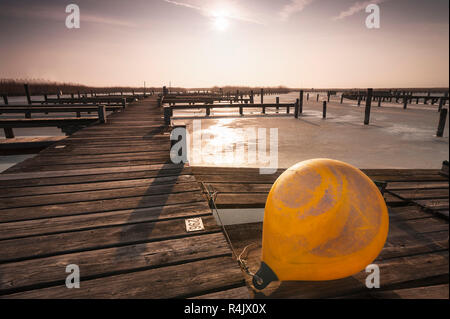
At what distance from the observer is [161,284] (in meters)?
1.54

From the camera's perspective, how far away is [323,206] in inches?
53.0

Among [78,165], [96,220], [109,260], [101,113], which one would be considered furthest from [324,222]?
[101,113]

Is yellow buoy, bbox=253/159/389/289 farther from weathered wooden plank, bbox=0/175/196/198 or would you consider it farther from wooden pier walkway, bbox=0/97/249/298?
weathered wooden plank, bbox=0/175/196/198

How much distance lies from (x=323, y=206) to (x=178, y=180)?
2.38 metres

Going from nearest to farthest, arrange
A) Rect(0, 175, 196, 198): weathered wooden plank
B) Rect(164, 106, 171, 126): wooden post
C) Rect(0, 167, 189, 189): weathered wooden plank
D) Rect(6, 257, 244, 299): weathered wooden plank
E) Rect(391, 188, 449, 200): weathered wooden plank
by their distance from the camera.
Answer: Rect(6, 257, 244, 299): weathered wooden plank < Rect(0, 175, 196, 198): weathered wooden plank < Rect(0, 167, 189, 189): weathered wooden plank < Rect(391, 188, 449, 200): weathered wooden plank < Rect(164, 106, 171, 126): wooden post

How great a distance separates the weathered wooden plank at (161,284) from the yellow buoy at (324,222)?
0.41 meters

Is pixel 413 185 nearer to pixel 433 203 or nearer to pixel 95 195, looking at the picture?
pixel 433 203

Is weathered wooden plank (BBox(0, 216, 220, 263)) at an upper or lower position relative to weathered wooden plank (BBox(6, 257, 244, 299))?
upper

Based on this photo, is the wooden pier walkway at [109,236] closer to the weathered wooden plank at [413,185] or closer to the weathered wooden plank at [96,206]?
the weathered wooden plank at [96,206]

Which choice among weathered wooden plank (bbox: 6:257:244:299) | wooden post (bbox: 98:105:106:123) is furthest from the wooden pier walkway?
wooden post (bbox: 98:105:106:123)

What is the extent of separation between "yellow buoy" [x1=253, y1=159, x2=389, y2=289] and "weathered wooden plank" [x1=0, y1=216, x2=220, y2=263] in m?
0.86

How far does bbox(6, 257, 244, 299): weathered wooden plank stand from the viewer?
1469 millimetres

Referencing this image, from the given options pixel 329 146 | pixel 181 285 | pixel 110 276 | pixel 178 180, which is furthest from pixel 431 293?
Result: pixel 329 146
